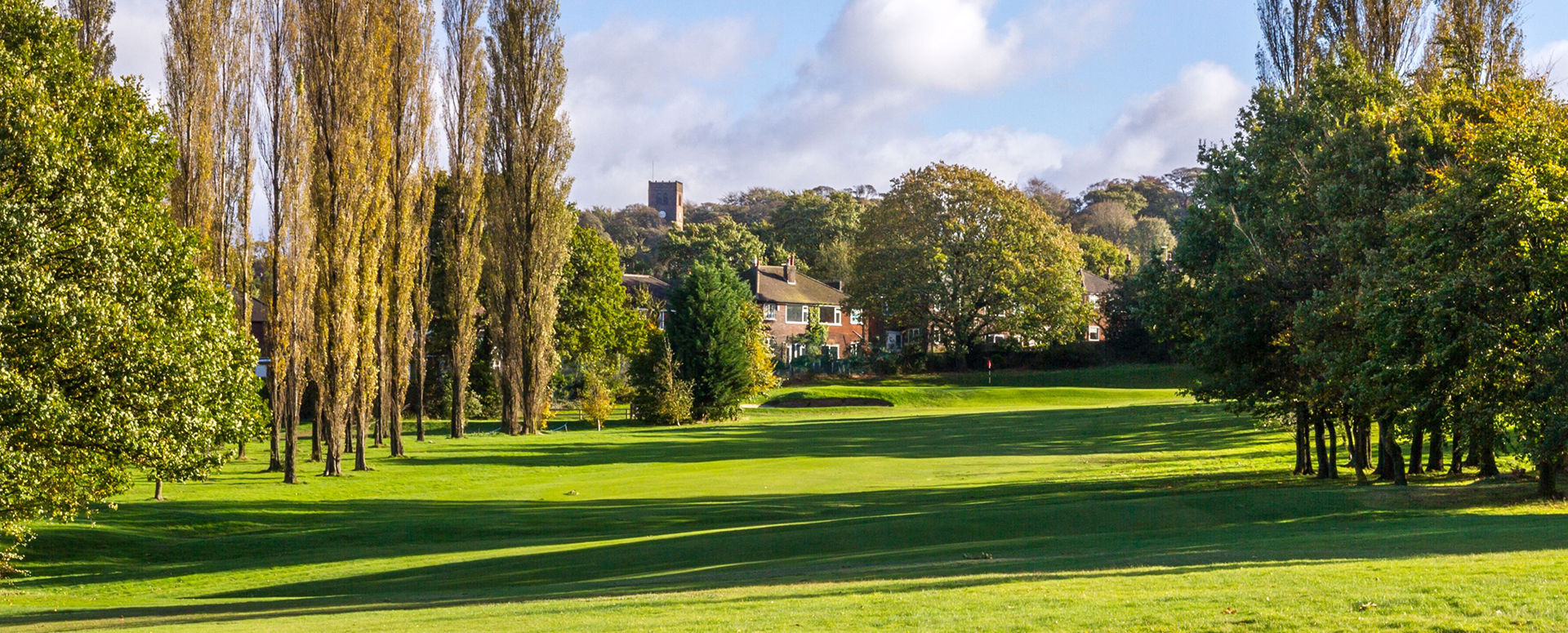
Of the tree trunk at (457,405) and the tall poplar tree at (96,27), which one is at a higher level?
the tall poplar tree at (96,27)

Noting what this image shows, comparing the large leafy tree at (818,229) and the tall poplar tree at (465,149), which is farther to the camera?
the large leafy tree at (818,229)

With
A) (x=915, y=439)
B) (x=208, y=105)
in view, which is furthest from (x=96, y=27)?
(x=915, y=439)

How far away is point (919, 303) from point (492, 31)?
40113 mm

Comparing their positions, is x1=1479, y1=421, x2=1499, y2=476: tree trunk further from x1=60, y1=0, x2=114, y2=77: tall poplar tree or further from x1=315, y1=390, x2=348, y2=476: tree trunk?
x1=60, y1=0, x2=114, y2=77: tall poplar tree

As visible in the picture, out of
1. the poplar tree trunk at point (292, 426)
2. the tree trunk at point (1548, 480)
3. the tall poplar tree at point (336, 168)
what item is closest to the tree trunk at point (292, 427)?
the poplar tree trunk at point (292, 426)

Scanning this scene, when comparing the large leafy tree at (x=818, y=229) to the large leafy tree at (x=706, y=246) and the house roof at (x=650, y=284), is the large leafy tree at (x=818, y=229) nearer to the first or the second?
the large leafy tree at (x=706, y=246)

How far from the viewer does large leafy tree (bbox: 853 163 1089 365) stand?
3120 inches

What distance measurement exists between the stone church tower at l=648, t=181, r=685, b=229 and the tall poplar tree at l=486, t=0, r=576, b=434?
12590 centimetres

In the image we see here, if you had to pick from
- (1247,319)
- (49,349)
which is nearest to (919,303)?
(1247,319)

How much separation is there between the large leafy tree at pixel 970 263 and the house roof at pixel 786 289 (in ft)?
42.5

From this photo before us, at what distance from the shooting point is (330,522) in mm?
24328

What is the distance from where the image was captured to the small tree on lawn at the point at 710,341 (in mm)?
59469

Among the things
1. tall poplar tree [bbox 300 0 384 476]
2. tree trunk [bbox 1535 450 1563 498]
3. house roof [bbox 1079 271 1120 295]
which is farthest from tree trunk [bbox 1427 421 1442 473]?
house roof [bbox 1079 271 1120 295]

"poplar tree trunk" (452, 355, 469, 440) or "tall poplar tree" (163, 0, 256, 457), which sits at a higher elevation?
"tall poplar tree" (163, 0, 256, 457)
